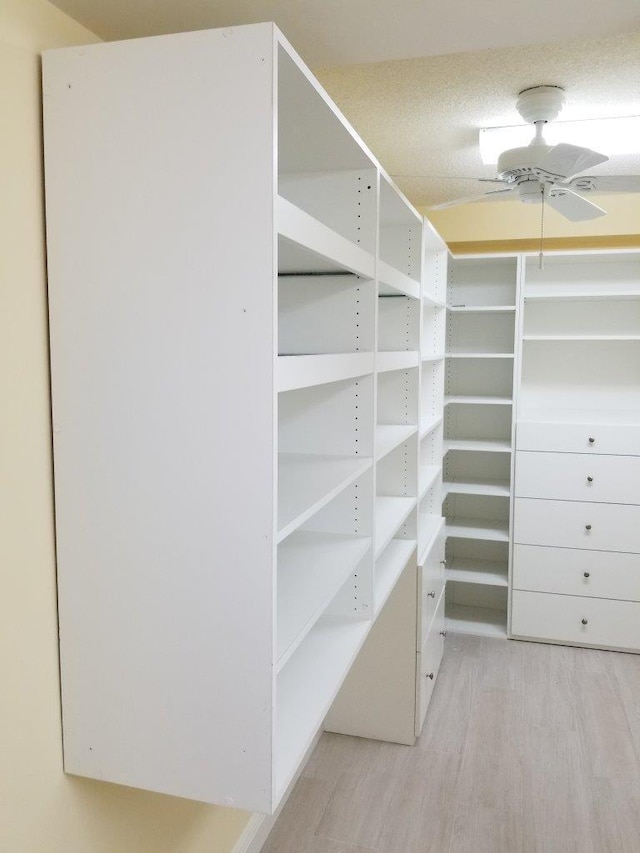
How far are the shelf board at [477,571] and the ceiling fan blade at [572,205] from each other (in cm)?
227

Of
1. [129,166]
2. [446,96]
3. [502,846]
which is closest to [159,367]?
[129,166]

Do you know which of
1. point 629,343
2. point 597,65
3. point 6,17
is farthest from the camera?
point 629,343

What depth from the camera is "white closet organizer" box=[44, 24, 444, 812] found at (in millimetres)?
1156

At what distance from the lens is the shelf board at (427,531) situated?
309cm

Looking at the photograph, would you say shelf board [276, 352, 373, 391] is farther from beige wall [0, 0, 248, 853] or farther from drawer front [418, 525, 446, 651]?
drawer front [418, 525, 446, 651]

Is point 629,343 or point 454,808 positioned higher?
point 629,343

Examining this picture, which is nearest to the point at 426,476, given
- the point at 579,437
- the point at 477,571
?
the point at 579,437

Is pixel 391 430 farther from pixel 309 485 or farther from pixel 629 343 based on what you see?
pixel 629 343

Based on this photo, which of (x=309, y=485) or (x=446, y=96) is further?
(x=446, y=96)

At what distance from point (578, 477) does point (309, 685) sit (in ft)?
9.09

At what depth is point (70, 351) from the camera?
1264 mm

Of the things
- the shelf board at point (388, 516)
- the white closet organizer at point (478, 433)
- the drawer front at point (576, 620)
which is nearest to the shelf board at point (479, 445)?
the white closet organizer at point (478, 433)

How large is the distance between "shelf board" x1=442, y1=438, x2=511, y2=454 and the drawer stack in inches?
6.5

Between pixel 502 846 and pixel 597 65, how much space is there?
2575 millimetres
